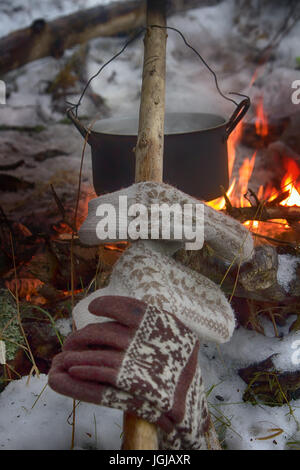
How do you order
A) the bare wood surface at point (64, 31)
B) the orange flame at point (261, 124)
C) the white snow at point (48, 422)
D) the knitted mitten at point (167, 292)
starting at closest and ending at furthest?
1. the knitted mitten at point (167, 292)
2. the white snow at point (48, 422)
3. the bare wood surface at point (64, 31)
4. the orange flame at point (261, 124)

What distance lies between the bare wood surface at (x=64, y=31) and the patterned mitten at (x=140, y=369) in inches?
68.9

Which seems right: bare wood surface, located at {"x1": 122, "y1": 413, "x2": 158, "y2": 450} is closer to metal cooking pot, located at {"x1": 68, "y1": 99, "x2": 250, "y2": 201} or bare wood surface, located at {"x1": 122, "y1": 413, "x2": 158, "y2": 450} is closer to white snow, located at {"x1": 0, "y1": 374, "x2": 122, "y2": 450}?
white snow, located at {"x1": 0, "y1": 374, "x2": 122, "y2": 450}

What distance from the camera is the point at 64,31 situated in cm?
222

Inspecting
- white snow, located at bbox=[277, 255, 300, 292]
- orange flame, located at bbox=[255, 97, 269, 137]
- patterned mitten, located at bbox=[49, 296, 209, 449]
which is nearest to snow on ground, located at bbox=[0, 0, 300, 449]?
orange flame, located at bbox=[255, 97, 269, 137]

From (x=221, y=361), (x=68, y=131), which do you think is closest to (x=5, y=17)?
(x=68, y=131)

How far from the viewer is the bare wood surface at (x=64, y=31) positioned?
2039mm

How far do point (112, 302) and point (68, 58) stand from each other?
2.52 metres

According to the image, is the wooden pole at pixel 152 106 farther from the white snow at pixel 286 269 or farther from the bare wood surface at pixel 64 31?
the bare wood surface at pixel 64 31

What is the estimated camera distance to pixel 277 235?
1.53m

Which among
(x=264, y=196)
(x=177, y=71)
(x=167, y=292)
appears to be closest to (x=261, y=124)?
(x=264, y=196)

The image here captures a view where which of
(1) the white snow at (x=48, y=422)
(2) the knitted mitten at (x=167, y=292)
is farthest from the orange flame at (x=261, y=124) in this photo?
(1) the white snow at (x=48, y=422)

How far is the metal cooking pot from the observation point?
171cm

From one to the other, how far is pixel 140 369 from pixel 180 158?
1.19 meters

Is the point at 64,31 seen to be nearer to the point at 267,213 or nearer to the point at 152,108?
the point at 152,108
